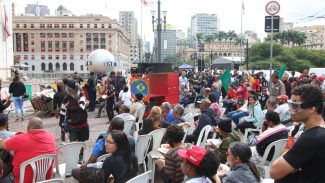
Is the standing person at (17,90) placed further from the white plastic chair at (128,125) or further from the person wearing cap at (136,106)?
the white plastic chair at (128,125)

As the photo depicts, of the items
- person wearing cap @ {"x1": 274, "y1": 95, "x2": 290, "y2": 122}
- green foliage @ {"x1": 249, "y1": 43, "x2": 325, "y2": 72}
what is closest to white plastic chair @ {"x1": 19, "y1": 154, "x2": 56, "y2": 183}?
person wearing cap @ {"x1": 274, "y1": 95, "x2": 290, "y2": 122}

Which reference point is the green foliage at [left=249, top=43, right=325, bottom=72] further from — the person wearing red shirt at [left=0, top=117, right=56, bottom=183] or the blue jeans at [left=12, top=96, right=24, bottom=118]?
the person wearing red shirt at [left=0, top=117, right=56, bottom=183]

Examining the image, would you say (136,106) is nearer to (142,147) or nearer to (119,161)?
(142,147)

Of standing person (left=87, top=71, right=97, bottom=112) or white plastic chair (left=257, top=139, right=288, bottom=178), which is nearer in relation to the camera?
white plastic chair (left=257, top=139, right=288, bottom=178)

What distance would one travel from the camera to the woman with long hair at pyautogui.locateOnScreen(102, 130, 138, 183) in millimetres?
4750

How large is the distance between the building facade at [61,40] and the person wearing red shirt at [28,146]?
4855 inches

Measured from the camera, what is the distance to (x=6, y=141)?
213 inches

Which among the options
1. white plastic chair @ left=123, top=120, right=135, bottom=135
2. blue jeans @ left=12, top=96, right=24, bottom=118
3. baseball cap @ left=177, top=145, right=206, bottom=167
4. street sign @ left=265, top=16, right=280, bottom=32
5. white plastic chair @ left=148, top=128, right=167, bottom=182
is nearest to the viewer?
baseball cap @ left=177, top=145, right=206, bottom=167

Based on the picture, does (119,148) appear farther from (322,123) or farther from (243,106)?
(243,106)

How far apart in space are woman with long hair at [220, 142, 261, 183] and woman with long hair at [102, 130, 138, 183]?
122 cm

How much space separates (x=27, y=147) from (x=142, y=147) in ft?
6.53

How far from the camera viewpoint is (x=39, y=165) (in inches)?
213

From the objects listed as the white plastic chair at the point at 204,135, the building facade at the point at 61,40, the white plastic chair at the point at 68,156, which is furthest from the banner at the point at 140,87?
the building facade at the point at 61,40

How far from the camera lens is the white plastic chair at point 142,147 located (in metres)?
6.71
